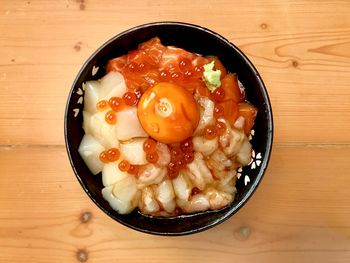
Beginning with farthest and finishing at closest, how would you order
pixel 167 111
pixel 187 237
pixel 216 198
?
pixel 187 237 < pixel 216 198 < pixel 167 111

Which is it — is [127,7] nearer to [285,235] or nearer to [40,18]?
[40,18]

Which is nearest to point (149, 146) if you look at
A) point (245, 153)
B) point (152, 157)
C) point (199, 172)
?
point (152, 157)

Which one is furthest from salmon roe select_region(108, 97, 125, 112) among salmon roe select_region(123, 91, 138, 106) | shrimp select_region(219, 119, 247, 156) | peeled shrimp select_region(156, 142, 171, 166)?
shrimp select_region(219, 119, 247, 156)

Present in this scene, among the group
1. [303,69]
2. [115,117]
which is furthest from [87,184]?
[303,69]

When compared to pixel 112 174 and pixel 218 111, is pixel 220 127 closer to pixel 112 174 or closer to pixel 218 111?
pixel 218 111

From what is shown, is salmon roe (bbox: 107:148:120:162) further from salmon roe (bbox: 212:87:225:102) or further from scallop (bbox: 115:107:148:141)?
salmon roe (bbox: 212:87:225:102)

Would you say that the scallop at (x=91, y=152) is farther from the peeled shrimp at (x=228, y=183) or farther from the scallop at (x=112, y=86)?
the peeled shrimp at (x=228, y=183)
